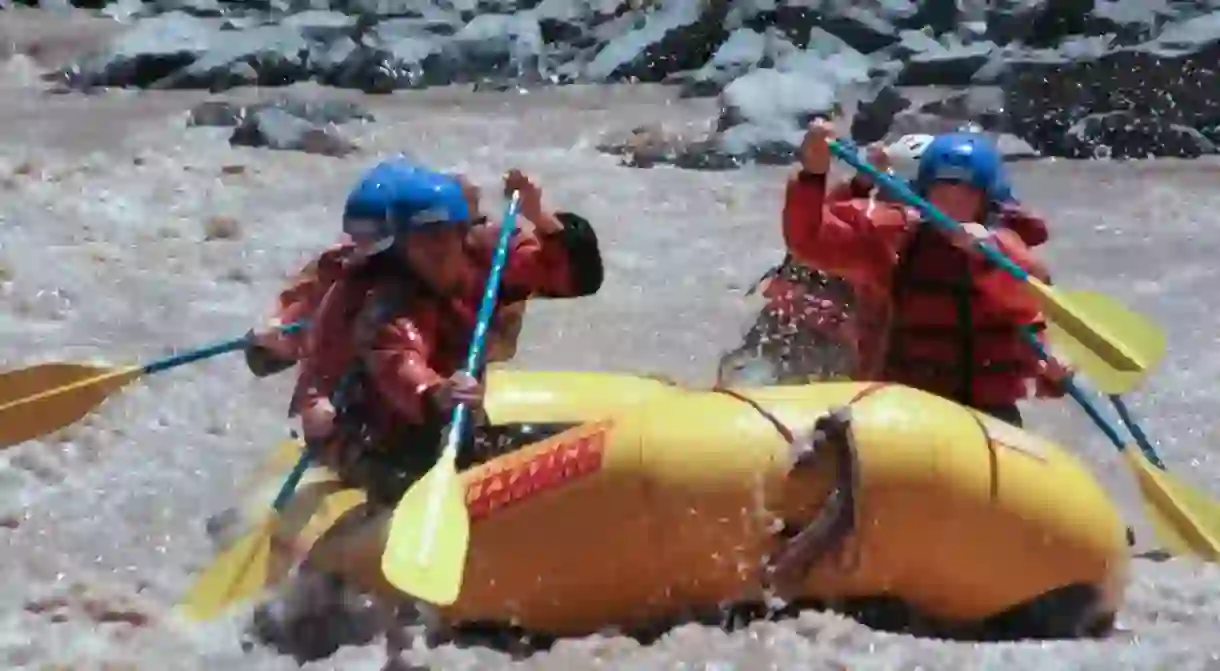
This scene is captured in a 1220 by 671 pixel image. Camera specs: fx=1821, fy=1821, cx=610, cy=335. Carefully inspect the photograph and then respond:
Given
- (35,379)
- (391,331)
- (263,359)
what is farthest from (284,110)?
(391,331)

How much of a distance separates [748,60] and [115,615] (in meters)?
9.86

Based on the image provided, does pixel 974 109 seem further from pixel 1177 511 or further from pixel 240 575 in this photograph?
pixel 240 575

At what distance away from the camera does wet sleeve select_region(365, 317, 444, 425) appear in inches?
140

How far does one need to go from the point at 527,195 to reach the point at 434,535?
47.7 inches

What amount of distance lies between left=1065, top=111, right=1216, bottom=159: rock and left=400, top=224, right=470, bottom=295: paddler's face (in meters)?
7.31

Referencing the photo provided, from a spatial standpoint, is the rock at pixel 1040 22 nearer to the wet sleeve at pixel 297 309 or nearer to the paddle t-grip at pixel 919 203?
the paddle t-grip at pixel 919 203

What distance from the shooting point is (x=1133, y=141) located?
10.5 m

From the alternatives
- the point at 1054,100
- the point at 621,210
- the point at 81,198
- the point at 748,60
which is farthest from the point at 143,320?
the point at 748,60

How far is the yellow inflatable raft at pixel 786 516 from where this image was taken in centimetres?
328

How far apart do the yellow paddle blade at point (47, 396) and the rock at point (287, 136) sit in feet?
18.7

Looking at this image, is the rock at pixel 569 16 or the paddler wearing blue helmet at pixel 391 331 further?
the rock at pixel 569 16

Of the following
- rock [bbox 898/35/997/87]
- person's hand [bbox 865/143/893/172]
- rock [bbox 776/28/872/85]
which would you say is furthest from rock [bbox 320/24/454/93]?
person's hand [bbox 865/143/893/172]

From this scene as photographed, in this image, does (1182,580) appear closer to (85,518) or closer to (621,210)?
(85,518)

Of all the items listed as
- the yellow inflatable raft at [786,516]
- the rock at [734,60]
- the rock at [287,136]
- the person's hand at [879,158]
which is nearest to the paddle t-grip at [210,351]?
the yellow inflatable raft at [786,516]
